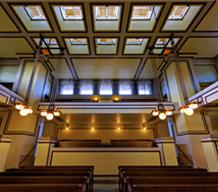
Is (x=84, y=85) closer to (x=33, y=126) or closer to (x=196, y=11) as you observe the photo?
(x=33, y=126)

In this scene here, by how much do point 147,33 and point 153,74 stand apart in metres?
4.07

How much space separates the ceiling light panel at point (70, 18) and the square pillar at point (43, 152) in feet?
14.7

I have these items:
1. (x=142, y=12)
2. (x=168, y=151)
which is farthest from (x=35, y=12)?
(x=168, y=151)

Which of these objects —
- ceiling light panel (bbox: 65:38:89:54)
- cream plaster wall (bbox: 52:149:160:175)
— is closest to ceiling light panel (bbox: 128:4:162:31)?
ceiling light panel (bbox: 65:38:89:54)

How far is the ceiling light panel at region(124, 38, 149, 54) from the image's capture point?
6.59m

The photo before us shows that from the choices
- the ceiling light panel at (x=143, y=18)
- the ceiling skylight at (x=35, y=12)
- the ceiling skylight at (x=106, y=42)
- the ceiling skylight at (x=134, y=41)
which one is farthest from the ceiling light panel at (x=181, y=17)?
the ceiling skylight at (x=35, y=12)

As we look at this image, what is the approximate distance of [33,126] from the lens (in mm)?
6949

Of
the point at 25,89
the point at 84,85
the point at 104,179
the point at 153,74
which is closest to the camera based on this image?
the point at 104,179

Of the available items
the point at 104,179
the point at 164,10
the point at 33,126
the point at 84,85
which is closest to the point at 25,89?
the point at 33,126

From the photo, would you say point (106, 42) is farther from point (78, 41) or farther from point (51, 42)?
point (51, 42)

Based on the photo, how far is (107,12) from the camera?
209 inches

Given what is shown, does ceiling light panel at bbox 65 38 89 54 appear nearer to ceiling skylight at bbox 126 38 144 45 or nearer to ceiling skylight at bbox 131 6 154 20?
ceiling skylight at bbox 126 38 144 45

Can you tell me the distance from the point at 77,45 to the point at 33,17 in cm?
206

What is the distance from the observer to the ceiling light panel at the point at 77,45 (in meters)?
6.62
